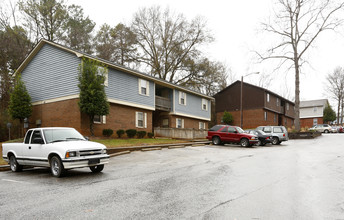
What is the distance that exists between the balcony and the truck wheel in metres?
20.7

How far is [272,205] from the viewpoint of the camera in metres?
5.63

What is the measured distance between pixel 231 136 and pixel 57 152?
16.1 m

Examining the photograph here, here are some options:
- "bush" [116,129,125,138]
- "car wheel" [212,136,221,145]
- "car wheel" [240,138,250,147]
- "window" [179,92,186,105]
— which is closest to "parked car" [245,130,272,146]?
"car wheel" [240,138,250,147]

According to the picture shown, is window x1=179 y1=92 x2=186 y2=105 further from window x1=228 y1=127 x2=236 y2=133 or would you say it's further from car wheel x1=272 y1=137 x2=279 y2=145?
car wheel x1=272 y1=137 x2=279 y2=145

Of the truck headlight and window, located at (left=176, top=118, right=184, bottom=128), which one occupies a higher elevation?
window, located at (left=176, top=118, right=184, bottom=128)

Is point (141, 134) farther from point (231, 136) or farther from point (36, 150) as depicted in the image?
point (36, 150)

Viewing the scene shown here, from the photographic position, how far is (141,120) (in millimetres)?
27062

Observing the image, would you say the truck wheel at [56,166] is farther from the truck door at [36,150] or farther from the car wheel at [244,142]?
the car wheel at [244,142]

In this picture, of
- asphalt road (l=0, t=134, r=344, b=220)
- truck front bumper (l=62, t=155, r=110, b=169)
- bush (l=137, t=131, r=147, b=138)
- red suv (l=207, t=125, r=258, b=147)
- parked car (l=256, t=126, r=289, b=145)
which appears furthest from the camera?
parked car (l=256, t=126, r=289, b=145)

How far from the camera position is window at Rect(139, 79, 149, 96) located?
26.7 m

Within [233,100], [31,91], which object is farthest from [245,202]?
[233,100]

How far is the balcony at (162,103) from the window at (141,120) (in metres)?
2.94

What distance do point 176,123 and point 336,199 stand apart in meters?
27.4

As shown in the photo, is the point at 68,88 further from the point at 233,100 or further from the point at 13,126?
the point at 233,100
